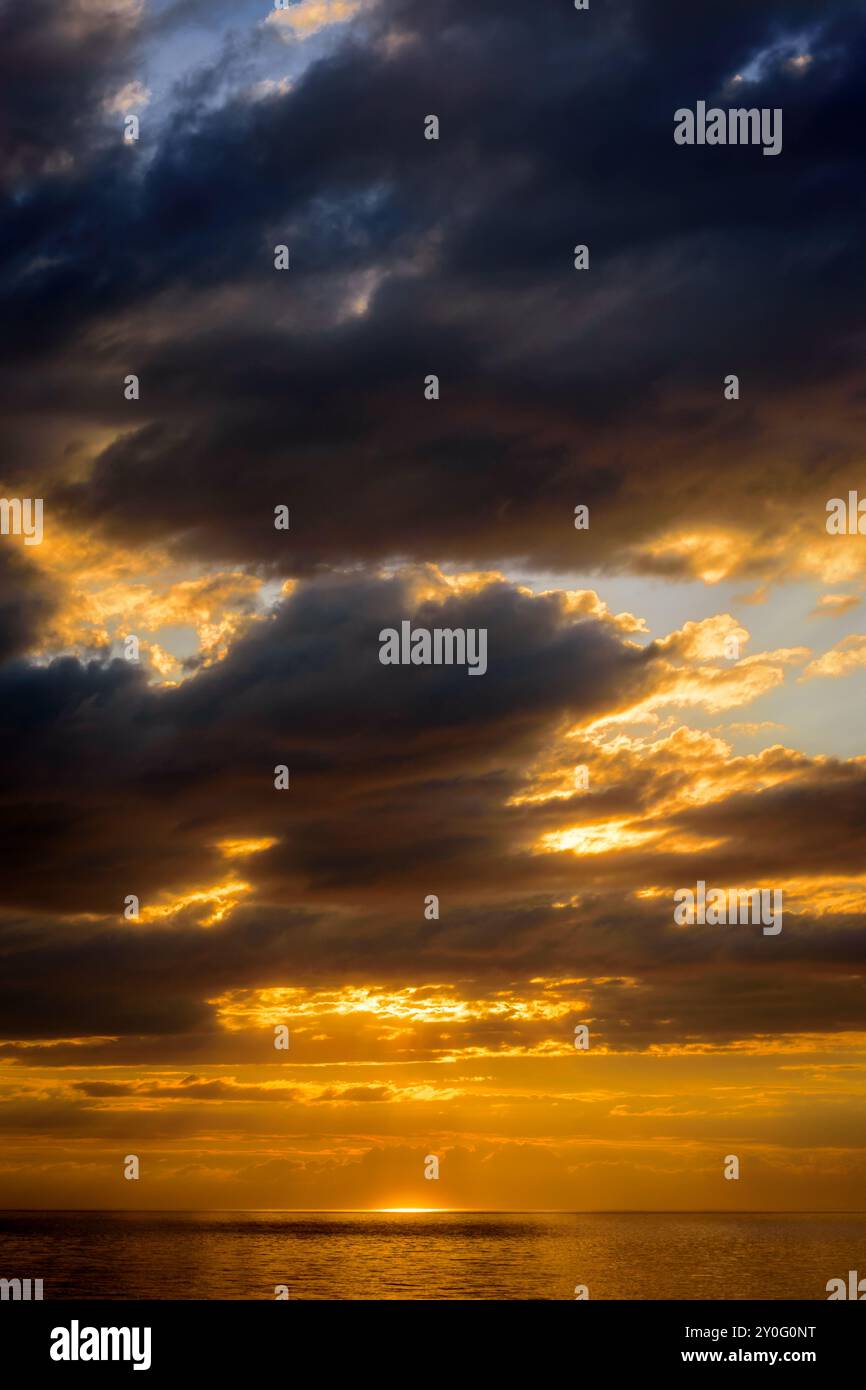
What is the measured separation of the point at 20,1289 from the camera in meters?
149

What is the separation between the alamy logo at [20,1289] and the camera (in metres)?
144
